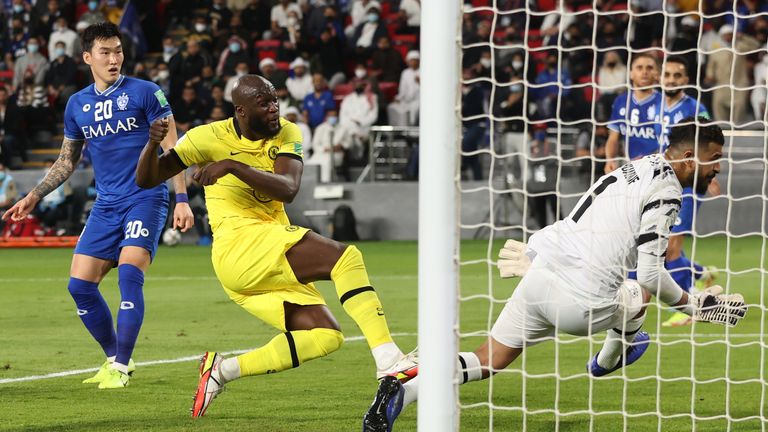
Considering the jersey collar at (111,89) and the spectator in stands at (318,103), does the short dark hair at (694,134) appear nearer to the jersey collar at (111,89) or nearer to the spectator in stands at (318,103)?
the jersey collar at (111,89)

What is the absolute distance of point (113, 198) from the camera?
7305mm

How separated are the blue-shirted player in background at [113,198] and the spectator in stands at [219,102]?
12548mm

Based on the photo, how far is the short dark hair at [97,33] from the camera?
287 inches

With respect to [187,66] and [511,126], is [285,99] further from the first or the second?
[511,126]

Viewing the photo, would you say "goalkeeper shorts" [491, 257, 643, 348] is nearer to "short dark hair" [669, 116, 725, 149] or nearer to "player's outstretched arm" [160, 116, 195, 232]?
"short dark hair" [669, 116, 725, 149]

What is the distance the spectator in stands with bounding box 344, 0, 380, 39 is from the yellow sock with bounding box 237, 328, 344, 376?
679 inches

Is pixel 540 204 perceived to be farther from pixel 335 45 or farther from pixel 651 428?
pixel 651 428

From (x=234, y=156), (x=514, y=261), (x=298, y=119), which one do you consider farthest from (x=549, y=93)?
(x=514, y=261)

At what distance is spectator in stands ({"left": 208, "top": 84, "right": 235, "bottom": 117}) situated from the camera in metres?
20.0

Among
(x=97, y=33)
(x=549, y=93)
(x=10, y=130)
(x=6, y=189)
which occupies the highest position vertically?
(x=97, y=33)

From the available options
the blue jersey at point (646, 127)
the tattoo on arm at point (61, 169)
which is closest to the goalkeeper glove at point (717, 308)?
the tattoo on arm at point (61, 169)

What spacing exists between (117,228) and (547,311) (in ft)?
9.92

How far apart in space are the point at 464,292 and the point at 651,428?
6.35 m

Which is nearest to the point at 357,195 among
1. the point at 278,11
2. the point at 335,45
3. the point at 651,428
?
the point at 335,45
